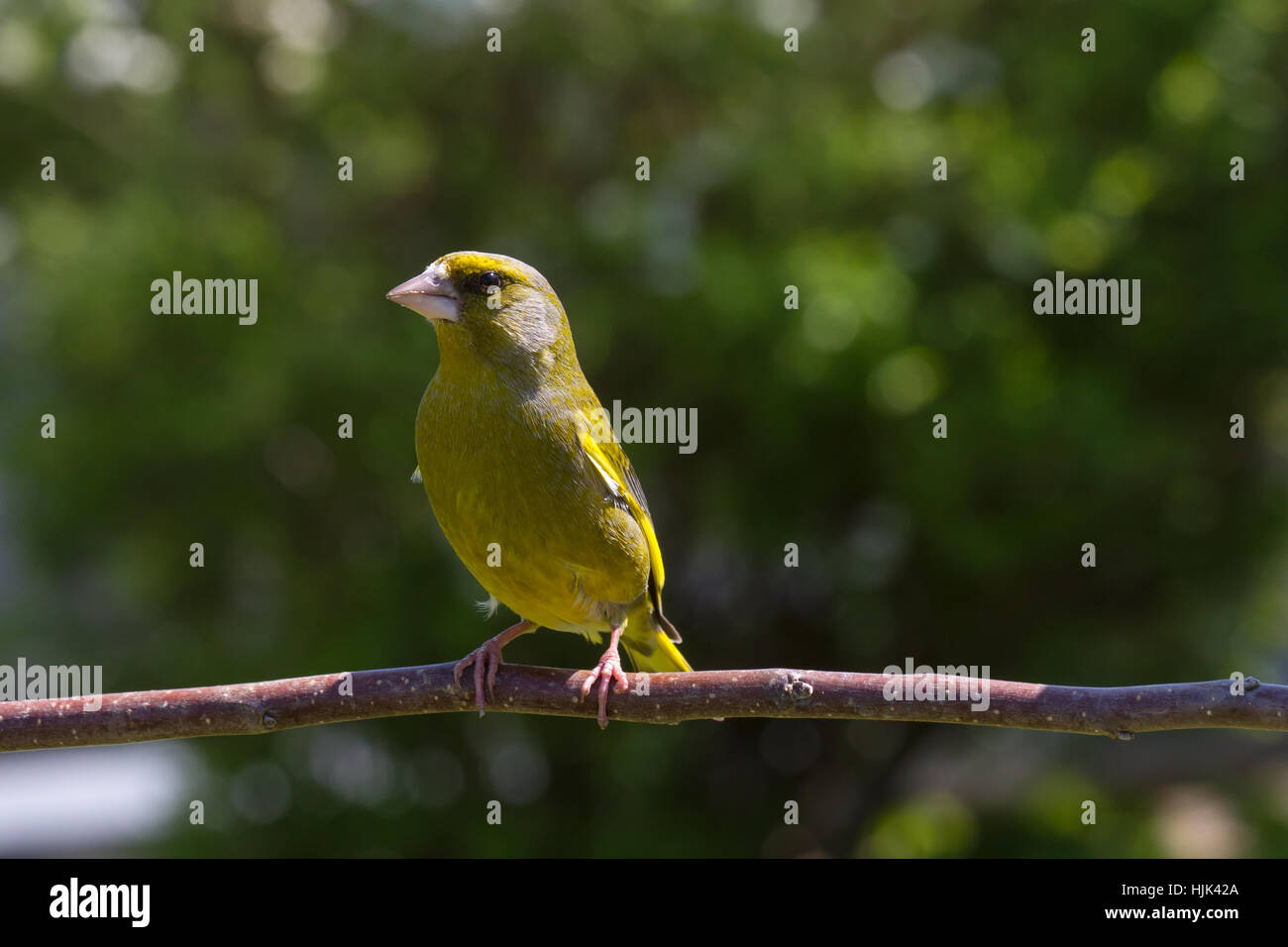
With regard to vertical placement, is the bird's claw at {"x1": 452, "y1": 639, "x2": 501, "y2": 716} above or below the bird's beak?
below

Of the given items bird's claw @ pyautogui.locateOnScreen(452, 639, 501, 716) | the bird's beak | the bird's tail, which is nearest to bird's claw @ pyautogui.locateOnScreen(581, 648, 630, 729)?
bird's claw @ pyautogui.locateOnScreen(452, 639, 501, 716)

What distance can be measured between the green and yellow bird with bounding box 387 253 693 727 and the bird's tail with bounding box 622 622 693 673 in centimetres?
37

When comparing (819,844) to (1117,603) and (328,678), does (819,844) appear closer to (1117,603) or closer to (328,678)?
(1117,603)

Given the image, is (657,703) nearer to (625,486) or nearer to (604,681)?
(604,681)

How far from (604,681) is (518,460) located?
0.59m

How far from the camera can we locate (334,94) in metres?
6.32

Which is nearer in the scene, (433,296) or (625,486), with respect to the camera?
(433,296)

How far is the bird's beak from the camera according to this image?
3.18m

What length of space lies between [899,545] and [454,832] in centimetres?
256

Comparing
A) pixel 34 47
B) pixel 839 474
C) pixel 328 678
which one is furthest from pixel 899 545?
pixel 34 47

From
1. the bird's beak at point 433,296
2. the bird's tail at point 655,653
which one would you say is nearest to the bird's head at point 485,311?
the bird's beak at point 433,296

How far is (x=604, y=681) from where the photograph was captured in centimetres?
A: 309

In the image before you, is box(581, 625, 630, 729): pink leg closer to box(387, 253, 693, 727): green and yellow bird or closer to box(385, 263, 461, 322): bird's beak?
box(387, 253, 693, 727): green and yellow bird

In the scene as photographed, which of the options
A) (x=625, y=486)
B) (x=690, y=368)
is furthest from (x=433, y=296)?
(x=690, y=368)
